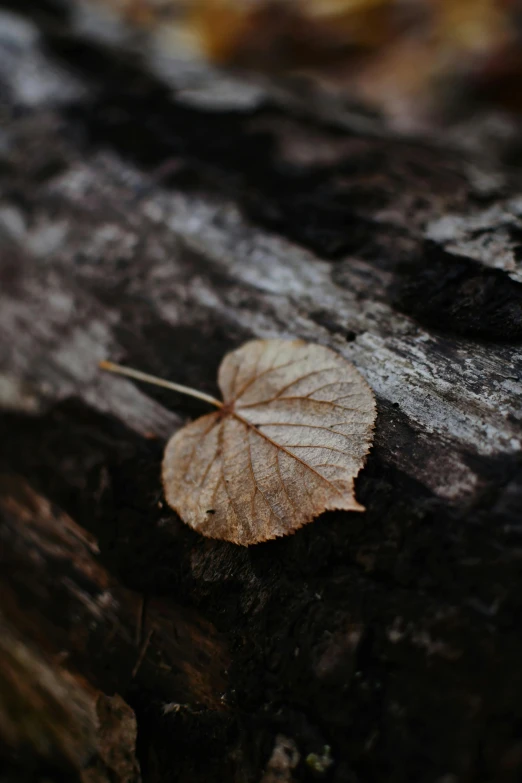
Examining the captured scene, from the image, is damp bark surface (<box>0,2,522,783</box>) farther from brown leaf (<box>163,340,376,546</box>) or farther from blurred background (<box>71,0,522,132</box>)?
blurred background (<box>71,0,522,132</box>)

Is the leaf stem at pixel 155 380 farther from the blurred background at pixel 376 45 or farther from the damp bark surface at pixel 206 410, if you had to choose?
the blurred background at pixel 376 45

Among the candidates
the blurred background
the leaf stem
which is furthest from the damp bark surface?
the blurred background

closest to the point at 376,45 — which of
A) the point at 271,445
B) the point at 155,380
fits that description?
the point at 155,380

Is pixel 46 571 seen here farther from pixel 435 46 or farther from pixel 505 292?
pixel 435 46

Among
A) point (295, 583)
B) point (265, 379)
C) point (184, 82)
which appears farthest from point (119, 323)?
point (184, 82)

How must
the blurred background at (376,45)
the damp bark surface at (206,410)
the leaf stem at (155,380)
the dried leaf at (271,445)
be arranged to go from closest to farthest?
the damp bark surface at (206,410) < the dried leaf at (271,445) < the leaf stem at (155,380) < the blurred background at (376,45)

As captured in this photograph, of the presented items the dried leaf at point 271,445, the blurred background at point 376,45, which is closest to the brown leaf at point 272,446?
the dried leaf at point 271,445

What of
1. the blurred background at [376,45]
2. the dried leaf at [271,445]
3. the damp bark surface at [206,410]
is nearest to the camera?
the damp bark surface at [206,410]
